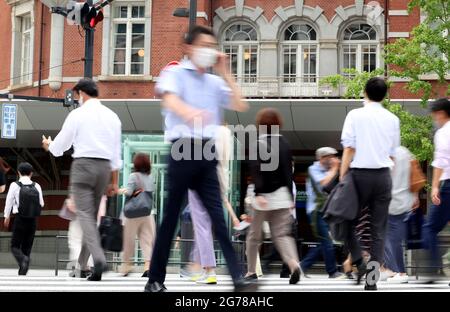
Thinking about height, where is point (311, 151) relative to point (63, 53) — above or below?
below

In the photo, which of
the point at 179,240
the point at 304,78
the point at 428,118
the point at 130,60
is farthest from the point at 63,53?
the point at 179,240

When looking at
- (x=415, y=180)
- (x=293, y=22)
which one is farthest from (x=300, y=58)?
(x=415, y=180)

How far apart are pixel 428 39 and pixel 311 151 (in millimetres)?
8963

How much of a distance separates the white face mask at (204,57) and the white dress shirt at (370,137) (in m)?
1.62

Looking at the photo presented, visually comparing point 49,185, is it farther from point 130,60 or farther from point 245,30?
point 245,30

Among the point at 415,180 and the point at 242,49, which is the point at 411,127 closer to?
the point at 242,49

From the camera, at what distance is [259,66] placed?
32.3 metres

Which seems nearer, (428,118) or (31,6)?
(428,118)

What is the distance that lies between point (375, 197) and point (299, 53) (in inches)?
957

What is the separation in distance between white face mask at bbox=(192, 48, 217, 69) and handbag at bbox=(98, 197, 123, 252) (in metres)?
2.72

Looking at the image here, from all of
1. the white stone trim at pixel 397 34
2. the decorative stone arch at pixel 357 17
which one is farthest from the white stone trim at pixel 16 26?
the white stone trim at pixel 397 34

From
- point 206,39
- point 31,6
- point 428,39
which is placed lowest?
point 206,39

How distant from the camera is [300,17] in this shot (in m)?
32.6

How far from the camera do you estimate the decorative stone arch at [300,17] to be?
32.3m
